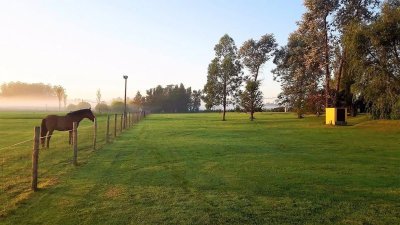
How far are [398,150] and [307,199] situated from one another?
1048cm

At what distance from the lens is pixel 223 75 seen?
54.6 meters

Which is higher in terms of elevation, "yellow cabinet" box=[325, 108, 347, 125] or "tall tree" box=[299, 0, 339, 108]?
"tall tree" box=[299, 0, 339, 108]

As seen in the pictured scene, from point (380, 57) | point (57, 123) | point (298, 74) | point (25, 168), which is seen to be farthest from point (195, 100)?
point (25, 168)

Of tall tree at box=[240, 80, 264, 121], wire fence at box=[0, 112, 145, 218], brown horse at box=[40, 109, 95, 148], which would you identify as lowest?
wire fence at box=[0, 112, 145, 218]

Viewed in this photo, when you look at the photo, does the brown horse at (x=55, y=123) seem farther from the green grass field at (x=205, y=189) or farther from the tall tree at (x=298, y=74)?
the tall tree at (x=298, y=74)

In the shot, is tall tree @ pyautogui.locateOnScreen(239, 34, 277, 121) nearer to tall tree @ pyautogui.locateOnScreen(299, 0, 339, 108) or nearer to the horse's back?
tall tree @ pyautogui.locateOnScreen(299, 0, 339, 108)

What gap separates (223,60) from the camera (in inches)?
2136

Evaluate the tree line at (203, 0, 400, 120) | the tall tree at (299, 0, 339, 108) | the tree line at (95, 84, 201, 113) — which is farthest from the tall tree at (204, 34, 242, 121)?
the tree line at (95, 84, 201, 113)

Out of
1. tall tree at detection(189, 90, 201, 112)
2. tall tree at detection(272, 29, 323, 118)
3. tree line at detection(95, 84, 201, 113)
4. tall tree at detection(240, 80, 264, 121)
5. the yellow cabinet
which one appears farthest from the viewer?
tall tree at detection(189, 90, 201, 112)

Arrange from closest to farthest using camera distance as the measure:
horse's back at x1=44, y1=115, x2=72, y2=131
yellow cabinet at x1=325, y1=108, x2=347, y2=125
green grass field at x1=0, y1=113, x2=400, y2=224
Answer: green grass field at x1=0, y1=113, x2=400, y2=224
horse's back at x1=44, y1=115, x2=72, y2=131
yellow cabinet at x1=325, y1=108, x2=347, y2=125

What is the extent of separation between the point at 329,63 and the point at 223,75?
18.0 m

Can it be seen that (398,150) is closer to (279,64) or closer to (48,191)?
(48,191)

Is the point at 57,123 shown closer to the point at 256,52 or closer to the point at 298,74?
the point at 298,74

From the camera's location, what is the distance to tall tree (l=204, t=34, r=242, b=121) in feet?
178
